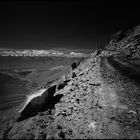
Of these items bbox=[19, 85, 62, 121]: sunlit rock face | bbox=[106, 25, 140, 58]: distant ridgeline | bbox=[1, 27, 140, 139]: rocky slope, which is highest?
bbox=[106, 25, 140, 58]: distant ridgeline

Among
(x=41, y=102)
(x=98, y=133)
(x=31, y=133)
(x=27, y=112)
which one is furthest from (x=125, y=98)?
(x=27, y=112)

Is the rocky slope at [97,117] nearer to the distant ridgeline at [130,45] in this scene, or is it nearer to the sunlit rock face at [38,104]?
the sunlit rock face at [38,104]

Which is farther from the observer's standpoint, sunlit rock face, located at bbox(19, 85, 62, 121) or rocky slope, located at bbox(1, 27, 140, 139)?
sunlit rock face, located at bbox(19, 85, 62, 121)

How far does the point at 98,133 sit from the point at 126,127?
90.4 inches

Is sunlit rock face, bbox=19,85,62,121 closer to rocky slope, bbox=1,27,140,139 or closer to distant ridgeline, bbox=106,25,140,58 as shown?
rocky slope, bbox=1,27,140,139

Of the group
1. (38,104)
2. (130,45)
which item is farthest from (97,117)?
(130,45)

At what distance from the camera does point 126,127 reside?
30.2ft

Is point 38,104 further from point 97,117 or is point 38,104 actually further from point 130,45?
point 130,45

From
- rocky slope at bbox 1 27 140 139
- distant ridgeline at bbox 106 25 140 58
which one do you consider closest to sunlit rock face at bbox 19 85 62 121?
rocky slope at bbox 1 27 140 139

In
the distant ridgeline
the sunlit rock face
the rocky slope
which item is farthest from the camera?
the distant ridgeline

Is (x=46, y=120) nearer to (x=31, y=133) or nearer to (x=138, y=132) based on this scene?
(x=31, y=133)

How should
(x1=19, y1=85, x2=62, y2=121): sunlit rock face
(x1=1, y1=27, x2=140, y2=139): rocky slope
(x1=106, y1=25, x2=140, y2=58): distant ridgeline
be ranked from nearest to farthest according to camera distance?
(x1=1, y1=27, x2=140, y2=139): rocky slope, (x1=19, y1=85, x2=62, y2=121): sunlit rock face, (x1=106, y1=25, x2=140, y2=58): distant ridgeline

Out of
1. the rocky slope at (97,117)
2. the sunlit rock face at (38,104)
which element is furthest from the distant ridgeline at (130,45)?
the sunlit rock face at (38,104)

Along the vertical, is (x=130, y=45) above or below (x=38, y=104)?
above
